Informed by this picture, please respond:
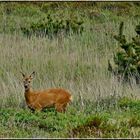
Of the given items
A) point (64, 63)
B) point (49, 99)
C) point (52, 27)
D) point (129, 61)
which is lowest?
point (49, 99)

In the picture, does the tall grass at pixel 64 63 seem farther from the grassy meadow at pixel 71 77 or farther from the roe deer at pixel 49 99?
the roe deer at pixel 49 99

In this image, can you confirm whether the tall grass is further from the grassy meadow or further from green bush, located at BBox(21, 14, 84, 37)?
green bush, located at BBox(21, 14, 84, 37)

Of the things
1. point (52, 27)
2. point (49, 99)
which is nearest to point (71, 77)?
point (49, 99)

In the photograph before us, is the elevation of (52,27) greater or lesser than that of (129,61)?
greater

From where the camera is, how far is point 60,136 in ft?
28.7

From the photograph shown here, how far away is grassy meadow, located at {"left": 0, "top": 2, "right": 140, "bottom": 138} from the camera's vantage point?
9.04 metres

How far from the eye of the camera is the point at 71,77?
13.4 m

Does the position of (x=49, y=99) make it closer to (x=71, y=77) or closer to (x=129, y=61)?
(x=129, y=61)

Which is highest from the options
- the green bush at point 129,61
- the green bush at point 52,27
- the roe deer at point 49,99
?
the green bush at point 52,27

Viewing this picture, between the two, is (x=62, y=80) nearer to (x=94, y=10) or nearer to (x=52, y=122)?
(x=52, y=122)

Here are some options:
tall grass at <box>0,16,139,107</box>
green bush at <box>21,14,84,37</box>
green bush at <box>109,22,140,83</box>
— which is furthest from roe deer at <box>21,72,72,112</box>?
green bush at <box>21,14,84,37</box>

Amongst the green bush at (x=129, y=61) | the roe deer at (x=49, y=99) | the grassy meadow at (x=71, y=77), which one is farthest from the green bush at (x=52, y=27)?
the roe deer at (x=49, y=99)

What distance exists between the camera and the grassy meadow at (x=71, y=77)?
9039mm

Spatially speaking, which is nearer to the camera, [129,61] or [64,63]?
[129,61]
